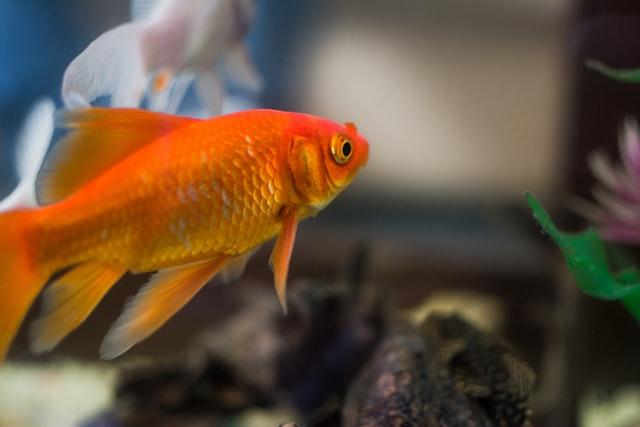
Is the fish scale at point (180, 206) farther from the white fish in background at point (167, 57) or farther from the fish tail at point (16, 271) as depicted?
the white fish in background at point (167, 57)

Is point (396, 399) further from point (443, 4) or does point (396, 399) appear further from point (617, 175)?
point (443, 4)

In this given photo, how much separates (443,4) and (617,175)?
190 cm

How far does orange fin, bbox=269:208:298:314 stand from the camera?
0.69 meters

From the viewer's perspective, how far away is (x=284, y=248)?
0.69m

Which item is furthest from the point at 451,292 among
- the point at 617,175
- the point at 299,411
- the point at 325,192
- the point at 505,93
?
the point at 325,192

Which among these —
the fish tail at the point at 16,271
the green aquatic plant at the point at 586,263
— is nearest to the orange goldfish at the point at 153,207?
the fish tail at the point at 16,271

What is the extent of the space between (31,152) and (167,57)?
0.26 metres

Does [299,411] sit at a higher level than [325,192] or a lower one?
lower

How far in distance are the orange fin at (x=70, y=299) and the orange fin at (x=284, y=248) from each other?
0.17 m

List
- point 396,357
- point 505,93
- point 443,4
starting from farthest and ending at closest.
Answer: point 505,93
point 443,4
point 396,357

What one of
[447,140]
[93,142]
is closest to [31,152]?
[93,142]

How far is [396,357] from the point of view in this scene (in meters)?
0.94

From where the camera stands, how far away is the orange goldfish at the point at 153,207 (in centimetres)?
67

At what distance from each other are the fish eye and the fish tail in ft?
1.11
